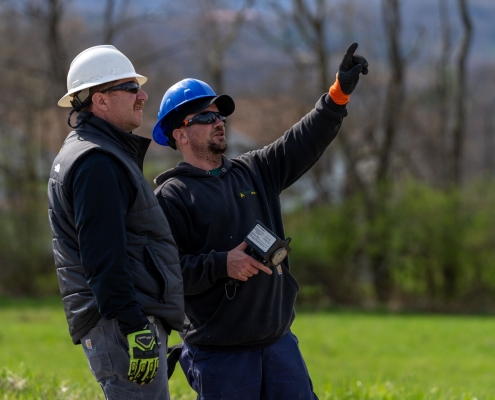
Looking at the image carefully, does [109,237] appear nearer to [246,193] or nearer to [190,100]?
[246,193]

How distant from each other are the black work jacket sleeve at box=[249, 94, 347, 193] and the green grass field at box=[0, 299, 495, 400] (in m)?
2.61

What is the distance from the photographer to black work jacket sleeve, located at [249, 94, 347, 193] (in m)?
4.55

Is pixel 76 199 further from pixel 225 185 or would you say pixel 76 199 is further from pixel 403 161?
pixel 403 161

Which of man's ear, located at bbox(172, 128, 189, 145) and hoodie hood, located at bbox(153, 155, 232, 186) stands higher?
man's ear, located at bbox(172, 128, 189, 145)

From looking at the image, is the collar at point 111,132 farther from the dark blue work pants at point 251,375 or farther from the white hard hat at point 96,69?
the dark blue work pants at point 251,375

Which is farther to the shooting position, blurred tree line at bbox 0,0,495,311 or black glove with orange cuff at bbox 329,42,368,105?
blurred tree line at bbox 0,0,495,311

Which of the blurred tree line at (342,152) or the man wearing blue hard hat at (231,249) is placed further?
the blurred tree line at (342,152)

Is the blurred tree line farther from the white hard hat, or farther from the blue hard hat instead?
the white hard hat

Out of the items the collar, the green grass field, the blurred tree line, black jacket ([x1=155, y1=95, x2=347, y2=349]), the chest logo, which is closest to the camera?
the collar

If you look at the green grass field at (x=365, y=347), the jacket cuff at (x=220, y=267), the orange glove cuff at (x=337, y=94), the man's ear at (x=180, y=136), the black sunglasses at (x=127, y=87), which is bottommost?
the green grass field at (x=365, y=347)

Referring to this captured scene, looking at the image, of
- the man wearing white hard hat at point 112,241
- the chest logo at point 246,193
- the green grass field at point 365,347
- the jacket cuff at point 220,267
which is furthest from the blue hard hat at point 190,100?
the green grass field at point 365,347

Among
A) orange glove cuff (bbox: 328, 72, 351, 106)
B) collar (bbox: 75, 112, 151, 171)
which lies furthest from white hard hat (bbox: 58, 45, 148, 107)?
orange glove cuff (bbox: 328, 72, 351, 106)

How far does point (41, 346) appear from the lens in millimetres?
13875

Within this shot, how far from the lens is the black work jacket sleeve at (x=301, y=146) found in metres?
4.55
